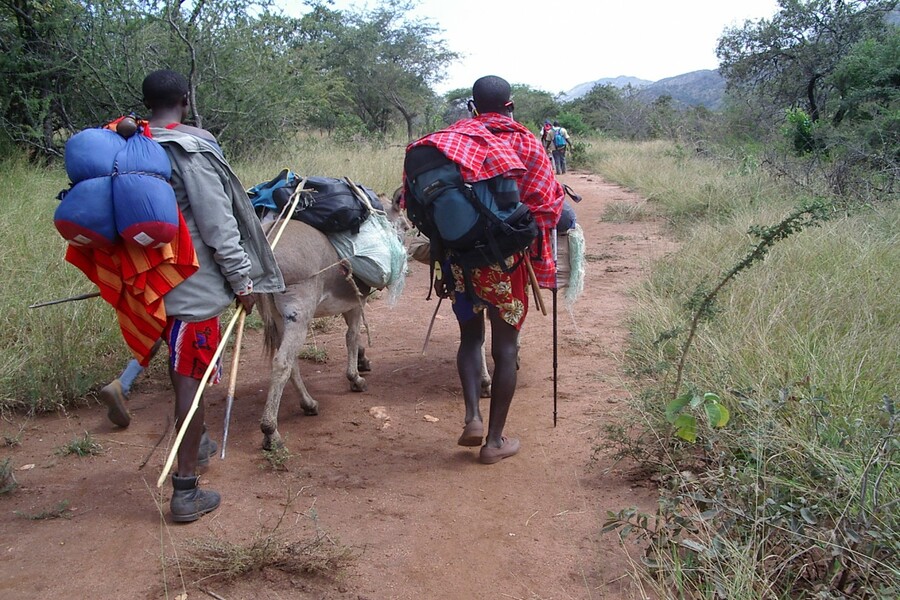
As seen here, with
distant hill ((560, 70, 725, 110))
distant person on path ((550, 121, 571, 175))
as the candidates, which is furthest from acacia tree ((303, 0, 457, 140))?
distant hill ((560, 70, 725, 110))

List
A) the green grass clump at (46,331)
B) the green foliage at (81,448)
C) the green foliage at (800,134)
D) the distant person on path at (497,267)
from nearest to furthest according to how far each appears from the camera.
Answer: the distant person on path at (497,267), the green foliage at (81,448), the green grass clump at (46,331), the green foliage at (800,134)

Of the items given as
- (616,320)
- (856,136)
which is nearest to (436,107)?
(856,136)

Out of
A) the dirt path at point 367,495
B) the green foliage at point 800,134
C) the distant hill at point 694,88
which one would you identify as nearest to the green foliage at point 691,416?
the dirt path at point 367,495

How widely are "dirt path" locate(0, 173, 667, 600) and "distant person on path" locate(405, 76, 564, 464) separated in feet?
1.06

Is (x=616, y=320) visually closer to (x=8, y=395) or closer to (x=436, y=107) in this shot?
(x=8, y=395)

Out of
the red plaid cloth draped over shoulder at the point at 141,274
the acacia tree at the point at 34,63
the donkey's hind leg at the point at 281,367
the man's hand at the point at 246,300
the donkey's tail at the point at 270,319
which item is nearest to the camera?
the red plaid cloth draped over shoulder at the point at 141,274

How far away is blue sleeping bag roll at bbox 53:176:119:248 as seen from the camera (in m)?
2.70

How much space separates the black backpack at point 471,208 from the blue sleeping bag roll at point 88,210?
1.31m

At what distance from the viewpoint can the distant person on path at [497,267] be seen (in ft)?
11.0

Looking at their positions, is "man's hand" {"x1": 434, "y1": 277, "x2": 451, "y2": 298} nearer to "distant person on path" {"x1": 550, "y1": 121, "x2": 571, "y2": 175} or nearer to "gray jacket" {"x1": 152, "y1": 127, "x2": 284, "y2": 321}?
"gray jacket" {"x1": 152, "y1": 127, "x2": 284, "y2": 321}

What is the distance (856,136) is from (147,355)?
969 cm

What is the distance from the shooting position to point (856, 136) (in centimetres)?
980

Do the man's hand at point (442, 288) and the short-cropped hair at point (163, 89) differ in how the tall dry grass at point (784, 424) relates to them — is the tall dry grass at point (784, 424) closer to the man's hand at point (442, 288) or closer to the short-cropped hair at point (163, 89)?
the man's hand at point (442, 288)

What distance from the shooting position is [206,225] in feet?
9.80
